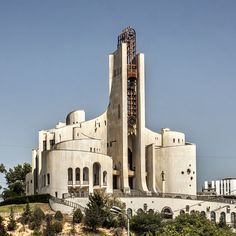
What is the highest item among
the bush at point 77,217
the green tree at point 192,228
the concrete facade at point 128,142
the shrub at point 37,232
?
the concrete facade at point 128,142

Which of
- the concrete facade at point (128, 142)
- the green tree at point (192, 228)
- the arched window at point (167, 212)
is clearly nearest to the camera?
the green tree at point (192, 228)

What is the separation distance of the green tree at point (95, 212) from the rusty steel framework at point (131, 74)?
2213cm

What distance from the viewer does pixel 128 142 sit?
362 ft

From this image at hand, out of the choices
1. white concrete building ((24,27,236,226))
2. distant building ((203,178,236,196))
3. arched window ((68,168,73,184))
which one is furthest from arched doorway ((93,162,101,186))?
distant building ((203,178,236,196))

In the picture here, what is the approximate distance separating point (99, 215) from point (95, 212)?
559 millimetres

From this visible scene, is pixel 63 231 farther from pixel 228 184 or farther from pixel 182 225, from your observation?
pixel 228 184

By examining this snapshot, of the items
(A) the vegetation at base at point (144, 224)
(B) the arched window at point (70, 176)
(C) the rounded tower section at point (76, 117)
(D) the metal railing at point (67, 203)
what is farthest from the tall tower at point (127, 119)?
(A) the vegetation at base at point (144, 224)

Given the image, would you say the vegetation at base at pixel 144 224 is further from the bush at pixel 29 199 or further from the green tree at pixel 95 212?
the bush at pixel 29 199

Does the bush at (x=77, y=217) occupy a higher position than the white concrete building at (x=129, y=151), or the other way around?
the white concrete building at (x=129, y=151)

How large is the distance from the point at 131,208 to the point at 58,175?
1019 cm

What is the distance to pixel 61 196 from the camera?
96750 mm

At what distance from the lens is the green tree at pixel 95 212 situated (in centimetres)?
8362

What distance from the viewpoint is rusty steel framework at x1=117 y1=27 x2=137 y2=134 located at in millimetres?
109062

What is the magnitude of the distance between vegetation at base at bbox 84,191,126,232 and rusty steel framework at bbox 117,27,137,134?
2150 centimetres
